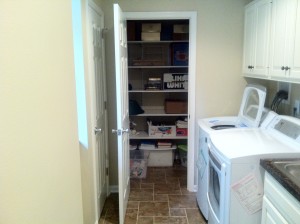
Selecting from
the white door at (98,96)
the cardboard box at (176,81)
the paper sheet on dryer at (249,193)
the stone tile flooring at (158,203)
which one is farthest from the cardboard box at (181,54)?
the paper sheet on dryer at (249,193)

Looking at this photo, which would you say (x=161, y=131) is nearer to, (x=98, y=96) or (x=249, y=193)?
(x=98, y=96)

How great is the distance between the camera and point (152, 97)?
4.29m

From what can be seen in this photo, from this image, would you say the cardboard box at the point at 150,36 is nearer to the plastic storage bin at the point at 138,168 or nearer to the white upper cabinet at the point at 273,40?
the white upper cabinet at the point at 273,40

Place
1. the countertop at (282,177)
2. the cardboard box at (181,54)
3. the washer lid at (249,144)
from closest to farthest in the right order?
the countertop at (282,177), the washer lid at (249,144), the cardboard box at (181,54)

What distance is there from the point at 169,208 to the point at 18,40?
7.97ft

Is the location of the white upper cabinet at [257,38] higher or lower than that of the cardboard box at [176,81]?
higher

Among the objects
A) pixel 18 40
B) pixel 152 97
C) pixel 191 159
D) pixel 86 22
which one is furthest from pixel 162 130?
pixel 18 40

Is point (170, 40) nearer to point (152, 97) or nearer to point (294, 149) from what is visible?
point (152, 97)

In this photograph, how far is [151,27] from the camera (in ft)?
11.8

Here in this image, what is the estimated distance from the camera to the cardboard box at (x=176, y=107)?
13.0 ft

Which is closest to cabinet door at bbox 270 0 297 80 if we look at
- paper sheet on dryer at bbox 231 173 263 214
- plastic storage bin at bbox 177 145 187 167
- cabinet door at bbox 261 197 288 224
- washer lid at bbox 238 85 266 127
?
washer lid at bbox 238 85 266 127

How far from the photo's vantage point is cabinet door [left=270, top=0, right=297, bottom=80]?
74.4 inches

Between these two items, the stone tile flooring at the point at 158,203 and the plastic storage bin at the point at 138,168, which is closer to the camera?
the stone tile flooring at the point at 158,203

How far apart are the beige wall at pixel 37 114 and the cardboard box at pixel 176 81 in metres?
2.53
